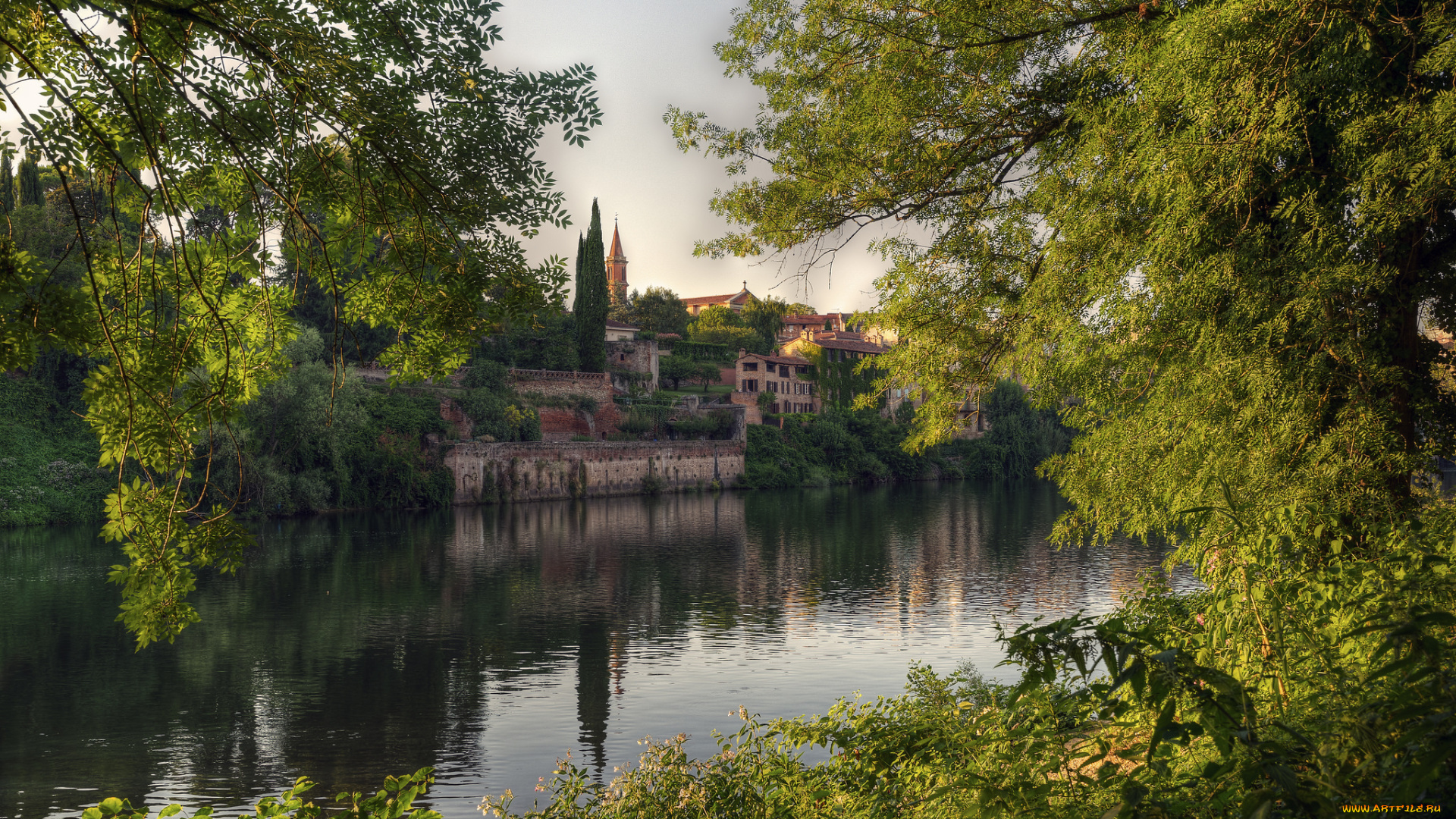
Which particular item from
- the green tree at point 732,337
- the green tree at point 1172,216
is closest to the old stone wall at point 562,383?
the green tree at point 732,337

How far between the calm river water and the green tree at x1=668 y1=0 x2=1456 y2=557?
8.10 feet

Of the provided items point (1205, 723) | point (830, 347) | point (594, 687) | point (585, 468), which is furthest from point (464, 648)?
point (830, 347)

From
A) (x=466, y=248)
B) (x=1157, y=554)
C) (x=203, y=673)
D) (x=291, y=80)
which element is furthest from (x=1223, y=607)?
(x=1157, y=554)

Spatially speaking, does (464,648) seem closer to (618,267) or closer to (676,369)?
(676,369)

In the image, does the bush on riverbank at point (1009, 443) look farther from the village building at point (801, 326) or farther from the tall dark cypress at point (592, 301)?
the tall dark cypress at point (592, 301)

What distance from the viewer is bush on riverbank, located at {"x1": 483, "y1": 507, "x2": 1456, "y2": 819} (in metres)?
2.81

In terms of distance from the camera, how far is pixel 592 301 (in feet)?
211

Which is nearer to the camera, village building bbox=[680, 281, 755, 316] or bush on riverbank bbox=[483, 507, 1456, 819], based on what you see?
bush on riverbank bbox=[483, 507, 1456, 819]

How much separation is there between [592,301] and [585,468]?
12.4 metres

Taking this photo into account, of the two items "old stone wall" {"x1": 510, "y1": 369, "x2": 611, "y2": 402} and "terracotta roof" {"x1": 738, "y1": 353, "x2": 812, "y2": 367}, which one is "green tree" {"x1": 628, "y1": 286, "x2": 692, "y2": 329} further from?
"old stone wall" {"x1": 510, "y1": 369, "x2": 611, "y2": 402}

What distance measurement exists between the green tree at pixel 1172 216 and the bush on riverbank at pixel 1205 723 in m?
1.17

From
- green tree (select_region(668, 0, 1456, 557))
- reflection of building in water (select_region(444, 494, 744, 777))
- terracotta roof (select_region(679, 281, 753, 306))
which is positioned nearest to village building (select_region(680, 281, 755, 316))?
terracotta roof (select_region(679, 281, 753, 306))

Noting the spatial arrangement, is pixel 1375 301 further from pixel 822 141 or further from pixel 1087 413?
pixel 822 141

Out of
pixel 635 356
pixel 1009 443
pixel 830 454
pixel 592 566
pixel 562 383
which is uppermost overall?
pixel 635 356
